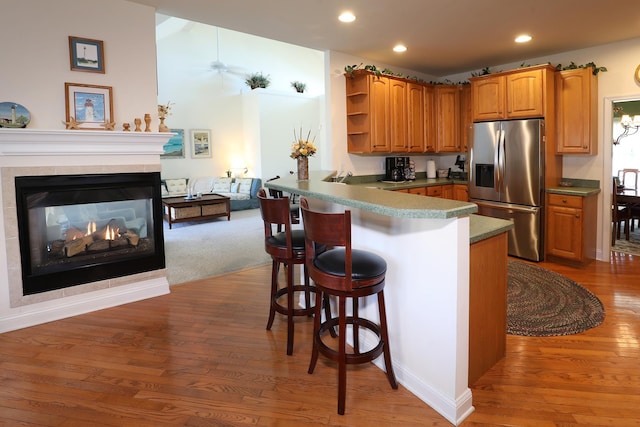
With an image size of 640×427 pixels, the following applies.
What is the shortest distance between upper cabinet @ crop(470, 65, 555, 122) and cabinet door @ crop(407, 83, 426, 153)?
72cm

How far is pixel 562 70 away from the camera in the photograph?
4.70 meters

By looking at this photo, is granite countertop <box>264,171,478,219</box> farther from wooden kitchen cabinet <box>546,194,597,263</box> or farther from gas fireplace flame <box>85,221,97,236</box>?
wooden kitchen cabinet <box>546,194,597,263</box>

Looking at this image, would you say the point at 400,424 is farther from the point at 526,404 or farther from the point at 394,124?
the point at 394,124

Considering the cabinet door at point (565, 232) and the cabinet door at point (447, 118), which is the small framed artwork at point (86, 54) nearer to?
the cabinet door at point (447, 118)

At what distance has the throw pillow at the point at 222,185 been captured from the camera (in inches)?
392

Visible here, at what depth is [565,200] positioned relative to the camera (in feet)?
14.9

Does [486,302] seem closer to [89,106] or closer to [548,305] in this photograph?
[548,305]

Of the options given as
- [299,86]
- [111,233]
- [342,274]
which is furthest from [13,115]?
[299,86]

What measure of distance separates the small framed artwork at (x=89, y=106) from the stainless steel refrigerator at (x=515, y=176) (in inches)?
167

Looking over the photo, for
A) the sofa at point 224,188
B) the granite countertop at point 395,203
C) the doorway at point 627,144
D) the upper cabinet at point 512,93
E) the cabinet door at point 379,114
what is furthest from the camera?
the sofa at point 224,188

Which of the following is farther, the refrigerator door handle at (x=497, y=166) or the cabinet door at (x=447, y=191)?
the cabinet door at (x=447, y=191)

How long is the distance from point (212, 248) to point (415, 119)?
3.46m

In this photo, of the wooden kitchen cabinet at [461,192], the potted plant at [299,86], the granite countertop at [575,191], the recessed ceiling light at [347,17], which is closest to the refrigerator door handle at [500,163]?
the granite countertop at [575,191]

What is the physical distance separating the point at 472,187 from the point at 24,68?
494cm
